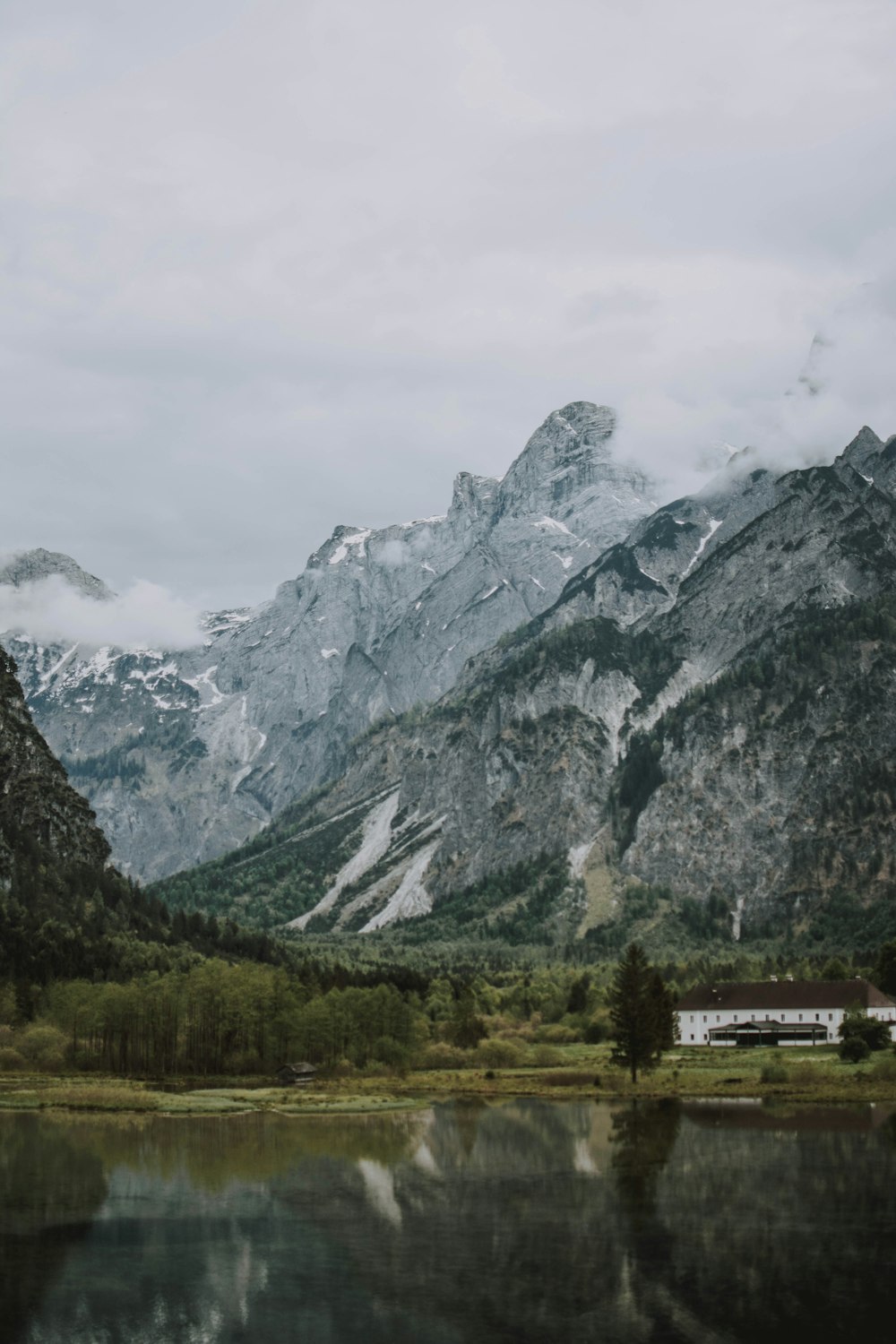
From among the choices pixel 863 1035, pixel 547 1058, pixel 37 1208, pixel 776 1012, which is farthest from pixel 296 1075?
pixel 37 1208

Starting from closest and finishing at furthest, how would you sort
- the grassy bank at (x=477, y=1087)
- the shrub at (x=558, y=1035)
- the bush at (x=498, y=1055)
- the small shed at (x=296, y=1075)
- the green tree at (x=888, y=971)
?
the grassy bank at (x=477, y=1087) < the small shed at (x=296, y=1075) < the bush at (x=498, y=1055) < the green tree at (x=888, y=971) < the shrub at (x=558, y=1035)

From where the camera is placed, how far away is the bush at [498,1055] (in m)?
156

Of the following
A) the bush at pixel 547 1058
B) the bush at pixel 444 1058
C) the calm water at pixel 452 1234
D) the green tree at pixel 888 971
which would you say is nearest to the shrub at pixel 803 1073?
the calm water at pixel 452 1234

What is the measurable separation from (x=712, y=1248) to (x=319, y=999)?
95.1 metres

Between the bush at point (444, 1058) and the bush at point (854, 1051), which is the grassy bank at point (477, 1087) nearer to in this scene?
the bush at point (854, 1051)

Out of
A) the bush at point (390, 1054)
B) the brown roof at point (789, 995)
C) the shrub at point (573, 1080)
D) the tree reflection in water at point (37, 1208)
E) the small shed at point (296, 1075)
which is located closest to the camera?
the tree reflection in water at point (37, 1208)

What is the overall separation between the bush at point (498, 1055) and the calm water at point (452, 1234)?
209 feet

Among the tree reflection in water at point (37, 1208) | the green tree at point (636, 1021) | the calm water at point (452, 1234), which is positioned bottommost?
the calm water at point (452, 1234)

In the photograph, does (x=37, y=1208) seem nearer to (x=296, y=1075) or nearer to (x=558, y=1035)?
(x=296, y=1075)

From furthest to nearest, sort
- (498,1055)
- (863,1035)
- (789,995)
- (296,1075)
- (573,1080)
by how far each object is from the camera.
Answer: (789,995) → (498,1055) → (863,1035) → (296,1075) → (573,1080)

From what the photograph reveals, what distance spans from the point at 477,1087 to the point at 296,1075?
57.7 ft

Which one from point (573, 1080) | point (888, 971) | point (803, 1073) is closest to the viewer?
point (803, 1073)

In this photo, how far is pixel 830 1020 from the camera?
6407 inches

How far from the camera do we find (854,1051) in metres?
133
